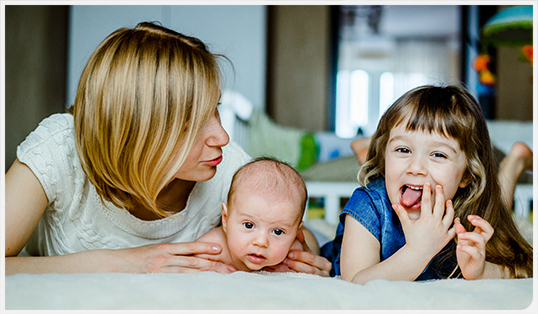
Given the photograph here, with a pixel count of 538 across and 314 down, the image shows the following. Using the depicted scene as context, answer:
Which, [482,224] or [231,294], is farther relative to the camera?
[482,224]

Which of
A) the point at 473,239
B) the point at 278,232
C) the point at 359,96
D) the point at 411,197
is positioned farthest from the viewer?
the point at 359,96

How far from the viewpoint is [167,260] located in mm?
844

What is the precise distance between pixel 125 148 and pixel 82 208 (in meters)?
0.22

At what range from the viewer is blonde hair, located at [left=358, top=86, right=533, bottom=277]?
33.4 inches

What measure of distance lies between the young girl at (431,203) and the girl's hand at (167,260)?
27cm

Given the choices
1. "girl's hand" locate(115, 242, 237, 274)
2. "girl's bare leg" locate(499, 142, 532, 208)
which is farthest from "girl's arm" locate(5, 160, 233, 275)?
"girl's bare leg" locate(499, 142, 532, 208)

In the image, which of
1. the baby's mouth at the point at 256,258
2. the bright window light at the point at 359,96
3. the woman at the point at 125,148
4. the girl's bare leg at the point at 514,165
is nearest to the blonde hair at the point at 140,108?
the woman at the point at 125,148

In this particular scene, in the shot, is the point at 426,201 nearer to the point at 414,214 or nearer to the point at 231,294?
the point at 414,214

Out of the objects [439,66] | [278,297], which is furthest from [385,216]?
[439,66]

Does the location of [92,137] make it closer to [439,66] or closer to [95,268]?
[95,268]

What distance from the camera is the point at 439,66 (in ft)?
24.1

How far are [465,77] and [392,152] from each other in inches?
177

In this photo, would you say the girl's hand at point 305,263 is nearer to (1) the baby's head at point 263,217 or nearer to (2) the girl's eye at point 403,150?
(1) the baby's head at point 263,217

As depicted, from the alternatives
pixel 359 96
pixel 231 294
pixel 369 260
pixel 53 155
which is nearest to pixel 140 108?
pixel 53 155
